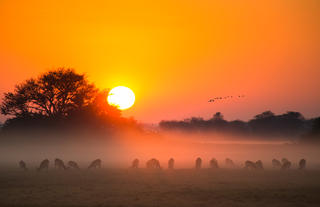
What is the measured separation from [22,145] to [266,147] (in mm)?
47873

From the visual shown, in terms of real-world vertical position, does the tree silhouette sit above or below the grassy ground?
above

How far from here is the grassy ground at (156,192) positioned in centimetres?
2033

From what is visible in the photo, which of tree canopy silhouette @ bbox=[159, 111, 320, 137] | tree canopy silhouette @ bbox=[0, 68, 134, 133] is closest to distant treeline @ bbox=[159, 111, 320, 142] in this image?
tree canopy silhouette @ bbox=[159, 111, 320, 137]

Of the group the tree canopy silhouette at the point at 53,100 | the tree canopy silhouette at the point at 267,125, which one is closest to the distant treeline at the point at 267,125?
the tree canopy silhouette at the point at 267,125

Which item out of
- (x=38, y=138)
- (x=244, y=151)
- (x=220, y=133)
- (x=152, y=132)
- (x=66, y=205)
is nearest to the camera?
(x=66, y=205)

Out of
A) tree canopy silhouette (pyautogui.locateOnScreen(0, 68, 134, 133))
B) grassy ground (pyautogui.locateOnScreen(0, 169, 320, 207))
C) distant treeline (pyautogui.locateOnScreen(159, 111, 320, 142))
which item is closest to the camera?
grassy ground (pyautogui.locateOnScreen(0, 169, 320, 207))

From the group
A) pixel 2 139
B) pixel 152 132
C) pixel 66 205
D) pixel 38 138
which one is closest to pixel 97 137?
pixel 38 138

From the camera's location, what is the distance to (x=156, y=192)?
23.4m

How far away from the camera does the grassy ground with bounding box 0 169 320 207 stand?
20.3m

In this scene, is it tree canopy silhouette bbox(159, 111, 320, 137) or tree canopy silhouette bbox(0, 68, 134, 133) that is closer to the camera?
tree canopy silhouette bbox(0, 68, 134, 133)

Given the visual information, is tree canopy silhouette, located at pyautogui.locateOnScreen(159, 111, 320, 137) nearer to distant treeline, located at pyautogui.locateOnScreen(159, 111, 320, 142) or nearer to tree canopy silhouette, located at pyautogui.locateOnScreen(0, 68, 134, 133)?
distant treeline, located at pyautogui.locateOnScreen(159, 111, 320, 142)

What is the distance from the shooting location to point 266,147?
88250 millimetres

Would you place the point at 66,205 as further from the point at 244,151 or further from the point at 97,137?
the point at 244,151

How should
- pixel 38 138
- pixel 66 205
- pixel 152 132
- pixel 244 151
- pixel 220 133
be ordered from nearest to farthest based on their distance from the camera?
pixel 66 205
pixel 38 138
pixel 152 132
pixel 244 151
pixel 220 133
